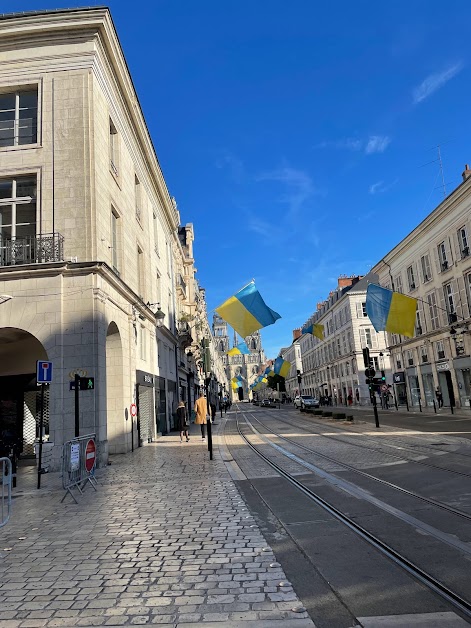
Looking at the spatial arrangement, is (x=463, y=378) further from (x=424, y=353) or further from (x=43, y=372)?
(x=43, y=372)

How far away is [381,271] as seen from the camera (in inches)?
1820

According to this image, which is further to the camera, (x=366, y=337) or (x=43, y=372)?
(x=366, y=337)

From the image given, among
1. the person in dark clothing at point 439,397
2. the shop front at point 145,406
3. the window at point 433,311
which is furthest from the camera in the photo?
the window at point 433,311

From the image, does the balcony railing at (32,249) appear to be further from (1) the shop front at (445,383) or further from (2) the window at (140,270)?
(1) the shop front at (445,383)

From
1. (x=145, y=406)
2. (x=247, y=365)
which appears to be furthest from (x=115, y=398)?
(x=247, y=365)

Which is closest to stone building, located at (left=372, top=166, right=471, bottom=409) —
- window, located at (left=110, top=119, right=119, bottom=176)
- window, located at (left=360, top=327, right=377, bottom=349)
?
window, located at (left=360, top=327, right=377, bottom=349)

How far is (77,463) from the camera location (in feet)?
30.8

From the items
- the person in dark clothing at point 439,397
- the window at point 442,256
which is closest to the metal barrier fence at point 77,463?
the person in dark clothing at point 439,397

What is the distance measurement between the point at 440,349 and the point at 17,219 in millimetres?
30503

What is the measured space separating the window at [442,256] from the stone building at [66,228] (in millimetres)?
23995

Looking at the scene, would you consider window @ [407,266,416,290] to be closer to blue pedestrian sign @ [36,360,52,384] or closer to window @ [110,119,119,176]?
window @ [110,119,119,176]

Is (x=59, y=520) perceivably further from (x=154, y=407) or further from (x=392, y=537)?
(x=154, y=407)

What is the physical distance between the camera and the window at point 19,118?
1563cm

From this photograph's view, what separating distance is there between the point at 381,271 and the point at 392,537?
142 ft
